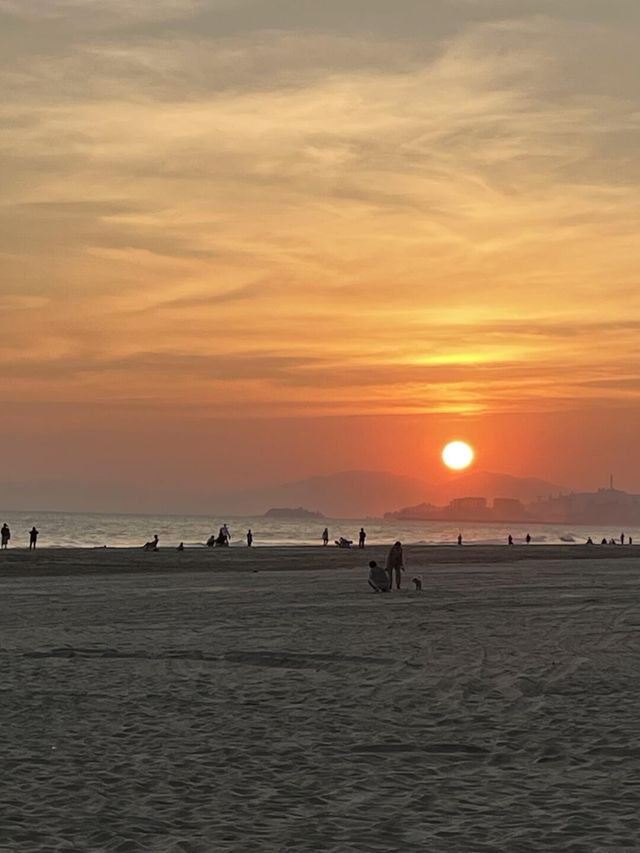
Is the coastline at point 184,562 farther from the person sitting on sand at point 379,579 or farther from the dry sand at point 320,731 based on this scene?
the dry sand at point 320,731

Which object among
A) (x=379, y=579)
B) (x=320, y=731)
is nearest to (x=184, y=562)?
(x=379, y=579)

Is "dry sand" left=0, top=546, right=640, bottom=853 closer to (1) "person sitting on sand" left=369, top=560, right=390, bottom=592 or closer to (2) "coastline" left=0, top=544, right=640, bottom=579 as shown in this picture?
(1) "person sitting on sand" left=369, top=560, right=390, bottom=592

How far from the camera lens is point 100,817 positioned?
886 centimetres

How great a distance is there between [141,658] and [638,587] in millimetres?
24529

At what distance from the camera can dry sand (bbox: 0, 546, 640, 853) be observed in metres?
8.59

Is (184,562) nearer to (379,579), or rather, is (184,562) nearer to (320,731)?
(379,579)

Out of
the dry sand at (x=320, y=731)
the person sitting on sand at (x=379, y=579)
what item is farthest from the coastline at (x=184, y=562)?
the dry sand at (x=320, y=731)

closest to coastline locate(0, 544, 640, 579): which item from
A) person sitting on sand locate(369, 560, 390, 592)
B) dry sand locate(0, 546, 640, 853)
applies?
person sitting on sand locate(369, 560, 390, 592)

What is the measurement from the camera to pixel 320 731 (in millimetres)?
12516

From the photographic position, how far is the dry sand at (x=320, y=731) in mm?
8586

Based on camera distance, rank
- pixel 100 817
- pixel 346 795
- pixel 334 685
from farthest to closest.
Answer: pixel 334 685, pixel 346 795, pixel 100 817

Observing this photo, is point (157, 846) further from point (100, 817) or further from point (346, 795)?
point (346, 795)

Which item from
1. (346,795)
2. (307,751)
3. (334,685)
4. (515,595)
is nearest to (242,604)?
(515,595)

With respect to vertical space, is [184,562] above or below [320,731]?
above
